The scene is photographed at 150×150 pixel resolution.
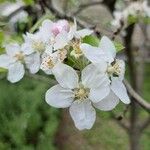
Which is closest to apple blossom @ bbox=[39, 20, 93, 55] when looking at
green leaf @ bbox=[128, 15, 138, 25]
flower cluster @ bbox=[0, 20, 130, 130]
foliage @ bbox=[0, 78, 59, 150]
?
flower cluster @ bbox=[0, 20, 130, 130]

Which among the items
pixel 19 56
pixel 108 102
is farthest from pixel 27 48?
pixel 108 102

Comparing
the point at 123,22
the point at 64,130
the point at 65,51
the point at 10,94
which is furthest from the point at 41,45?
the point at 64,130

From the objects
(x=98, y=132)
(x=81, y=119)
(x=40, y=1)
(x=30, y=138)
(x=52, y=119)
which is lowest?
(x=98, y=132)

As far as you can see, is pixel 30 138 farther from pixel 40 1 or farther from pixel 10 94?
pixel 40 1

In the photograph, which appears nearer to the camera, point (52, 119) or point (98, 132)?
point (52, 119)

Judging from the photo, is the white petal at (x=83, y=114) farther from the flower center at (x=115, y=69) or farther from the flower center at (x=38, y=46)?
the flower center at (x=38, y=46)

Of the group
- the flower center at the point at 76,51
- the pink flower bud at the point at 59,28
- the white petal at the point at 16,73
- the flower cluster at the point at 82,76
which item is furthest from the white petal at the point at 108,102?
the white petal at the point at 16,73

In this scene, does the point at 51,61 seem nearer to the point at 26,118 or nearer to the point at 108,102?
the point at 108,102
